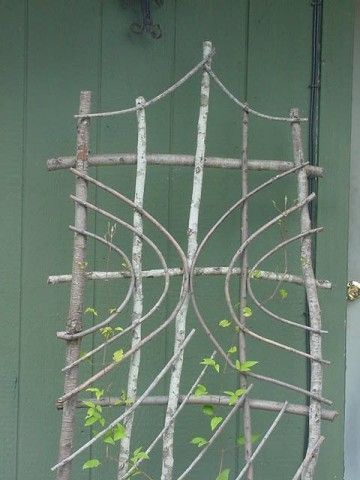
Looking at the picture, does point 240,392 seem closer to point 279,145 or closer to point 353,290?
point 353,290

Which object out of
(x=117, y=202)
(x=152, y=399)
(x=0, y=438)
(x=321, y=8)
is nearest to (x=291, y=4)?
(x=321, y=8)

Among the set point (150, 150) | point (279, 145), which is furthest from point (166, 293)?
point (279, 145)

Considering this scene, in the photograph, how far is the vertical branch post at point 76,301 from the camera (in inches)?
71.7

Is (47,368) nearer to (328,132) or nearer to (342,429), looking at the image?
(342,429)

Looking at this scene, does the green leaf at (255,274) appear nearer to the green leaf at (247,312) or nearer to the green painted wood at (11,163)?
the green leaf at (247,312)

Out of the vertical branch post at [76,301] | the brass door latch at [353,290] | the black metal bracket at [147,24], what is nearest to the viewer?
the vertical branch post at [76,301]

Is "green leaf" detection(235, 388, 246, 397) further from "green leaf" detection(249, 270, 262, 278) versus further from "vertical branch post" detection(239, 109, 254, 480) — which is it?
"green leaf" detection(249, 270, 262, 278)

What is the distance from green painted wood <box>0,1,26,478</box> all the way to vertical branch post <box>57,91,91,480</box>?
393 millimetres

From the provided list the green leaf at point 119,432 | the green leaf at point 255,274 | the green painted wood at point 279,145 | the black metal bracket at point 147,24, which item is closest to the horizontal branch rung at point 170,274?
the green leaf at point 255,274

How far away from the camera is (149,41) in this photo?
221 centimetres

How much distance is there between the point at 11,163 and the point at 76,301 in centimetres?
55

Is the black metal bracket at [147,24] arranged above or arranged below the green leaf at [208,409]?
above

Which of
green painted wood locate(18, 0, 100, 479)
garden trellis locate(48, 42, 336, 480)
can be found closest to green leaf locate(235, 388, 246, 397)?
garden trellis locate(48, 42, 336, 480)

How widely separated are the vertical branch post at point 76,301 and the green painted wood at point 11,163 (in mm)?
393
